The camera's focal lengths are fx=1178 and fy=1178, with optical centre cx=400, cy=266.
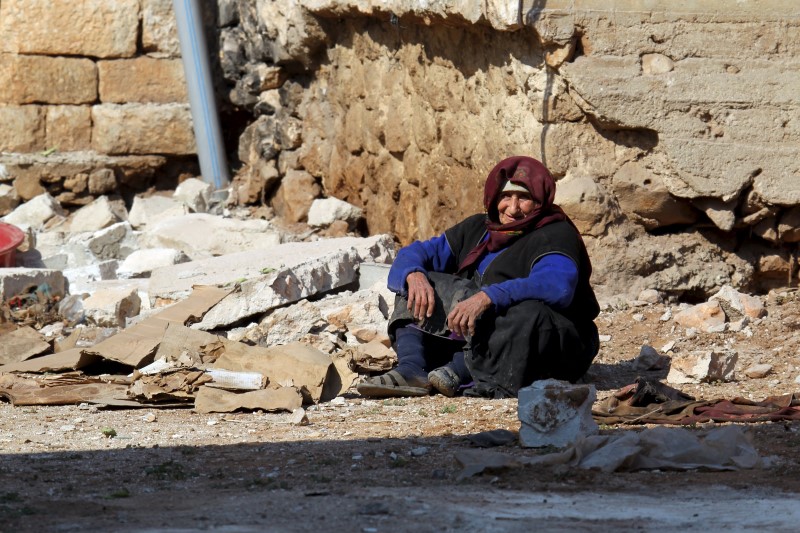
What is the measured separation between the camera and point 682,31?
6020 mm

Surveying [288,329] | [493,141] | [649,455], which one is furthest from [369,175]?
[649,455]

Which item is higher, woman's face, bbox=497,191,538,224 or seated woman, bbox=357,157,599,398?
woman's face, bbox=497,191,538,224

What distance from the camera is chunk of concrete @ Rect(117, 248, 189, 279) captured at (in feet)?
27.1

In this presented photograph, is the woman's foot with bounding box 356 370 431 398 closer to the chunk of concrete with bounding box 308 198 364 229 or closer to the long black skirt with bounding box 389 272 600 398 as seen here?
the long black skirt with bounding box 389 272 600 398

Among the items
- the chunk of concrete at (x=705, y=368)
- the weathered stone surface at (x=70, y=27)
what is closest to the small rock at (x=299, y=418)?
the chunk of concrete at (x=705, y=368)

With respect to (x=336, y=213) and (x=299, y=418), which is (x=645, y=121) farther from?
(x=336, y=213)

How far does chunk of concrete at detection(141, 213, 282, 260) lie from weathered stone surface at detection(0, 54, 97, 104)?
6.35 ft

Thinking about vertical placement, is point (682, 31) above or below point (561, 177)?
above

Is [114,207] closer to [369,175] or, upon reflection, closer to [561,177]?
[369,175]

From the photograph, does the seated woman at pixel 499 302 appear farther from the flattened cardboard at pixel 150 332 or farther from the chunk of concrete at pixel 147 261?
the chunk of concrete at pixel 147 261

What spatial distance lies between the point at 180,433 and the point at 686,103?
125 inches

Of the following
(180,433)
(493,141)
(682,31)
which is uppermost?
(682,31)

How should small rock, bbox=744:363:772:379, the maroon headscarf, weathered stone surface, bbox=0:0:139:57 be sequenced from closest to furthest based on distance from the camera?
the maroon headscarf
small rock, bbox=744:363:772:379
weathered stone surface, bbox=0:0:139:57

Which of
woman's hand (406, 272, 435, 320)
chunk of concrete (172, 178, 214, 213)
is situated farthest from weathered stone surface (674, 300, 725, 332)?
chunk of concrete (172, 178, 214, 213)
